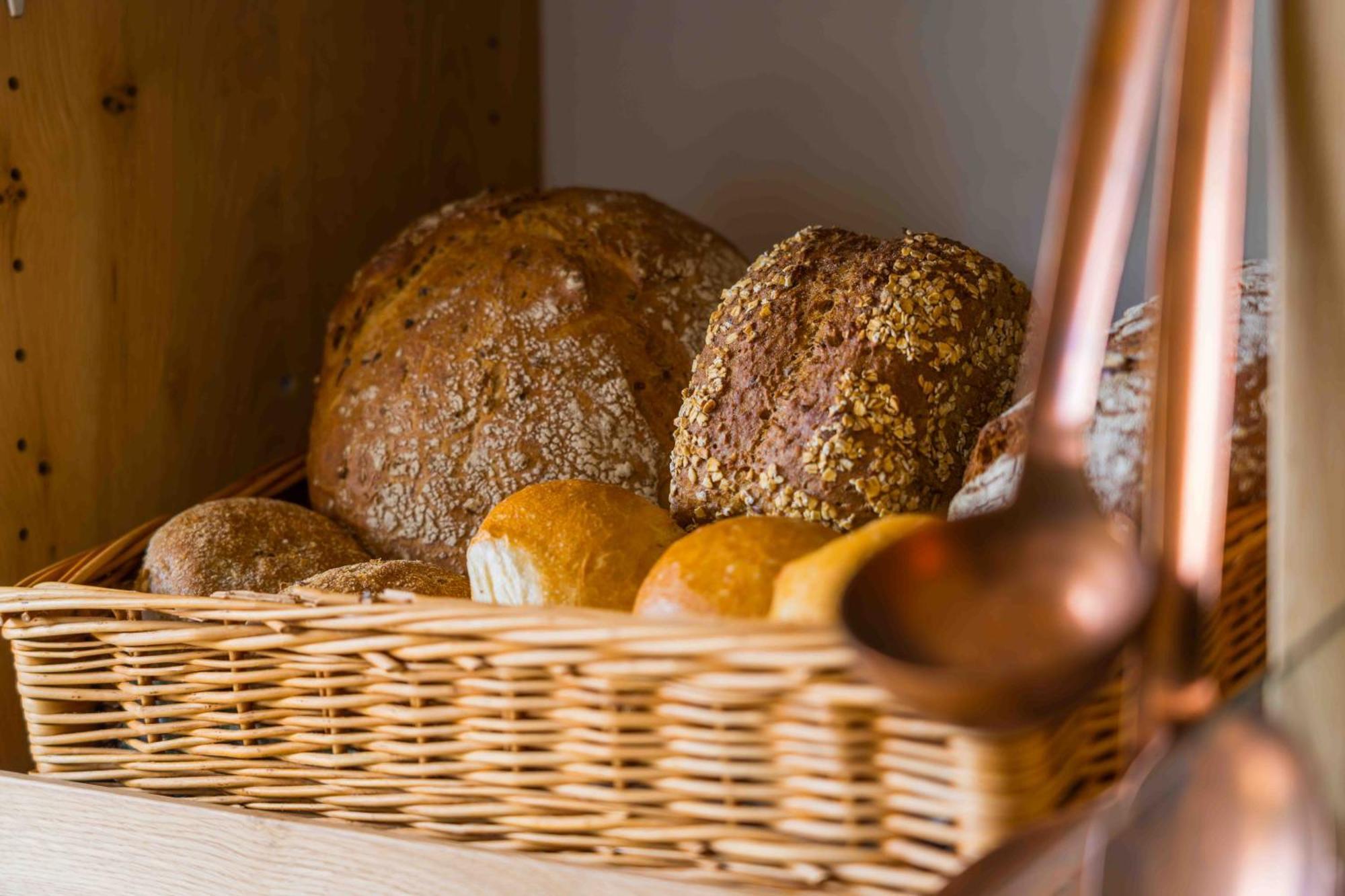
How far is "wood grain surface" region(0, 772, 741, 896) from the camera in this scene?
783 mm

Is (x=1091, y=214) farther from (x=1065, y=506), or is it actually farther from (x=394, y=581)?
(x=394, y=581)

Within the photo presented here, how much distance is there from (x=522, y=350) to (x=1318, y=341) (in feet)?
2.60

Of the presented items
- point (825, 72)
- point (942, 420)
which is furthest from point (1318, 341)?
point (825, 72)

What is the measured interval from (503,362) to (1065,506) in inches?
31.7

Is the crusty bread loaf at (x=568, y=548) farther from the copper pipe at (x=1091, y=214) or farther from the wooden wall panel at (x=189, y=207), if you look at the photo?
the wooden wall panel at (x=189, y=207)

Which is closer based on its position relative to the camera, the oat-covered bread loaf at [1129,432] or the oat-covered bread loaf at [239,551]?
the oat-covered bread loaf at [1129,432]

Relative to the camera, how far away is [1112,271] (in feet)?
1.73

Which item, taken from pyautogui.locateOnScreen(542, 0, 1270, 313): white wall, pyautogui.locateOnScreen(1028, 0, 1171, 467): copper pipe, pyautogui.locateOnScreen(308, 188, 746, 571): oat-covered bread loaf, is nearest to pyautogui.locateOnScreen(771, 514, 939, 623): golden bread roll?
pyautogui.locateOnScreen(1028, 0, 1171, 467): copper pipe

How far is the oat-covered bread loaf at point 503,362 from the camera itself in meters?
1.22

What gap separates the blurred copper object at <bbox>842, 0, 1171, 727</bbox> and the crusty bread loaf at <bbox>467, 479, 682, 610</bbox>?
34cm

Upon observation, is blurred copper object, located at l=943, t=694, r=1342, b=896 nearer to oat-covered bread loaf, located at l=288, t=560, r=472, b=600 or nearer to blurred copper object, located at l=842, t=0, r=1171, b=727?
blurred copper object, located at l=842, t=0, r=1171, b=727

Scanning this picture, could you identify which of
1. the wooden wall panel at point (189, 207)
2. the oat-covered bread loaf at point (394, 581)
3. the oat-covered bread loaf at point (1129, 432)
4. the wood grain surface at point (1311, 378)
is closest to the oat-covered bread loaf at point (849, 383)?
the oat-covered bread loaf at point (1129, 432)

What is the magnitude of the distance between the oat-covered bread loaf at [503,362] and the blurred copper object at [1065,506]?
696 millimetres

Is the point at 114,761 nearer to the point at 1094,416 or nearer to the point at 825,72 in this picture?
the point at 1094,416
